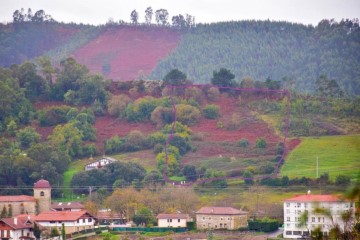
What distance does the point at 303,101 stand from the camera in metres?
88.8

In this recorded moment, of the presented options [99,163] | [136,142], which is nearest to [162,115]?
[136,142]

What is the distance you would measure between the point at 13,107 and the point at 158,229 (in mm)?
34046

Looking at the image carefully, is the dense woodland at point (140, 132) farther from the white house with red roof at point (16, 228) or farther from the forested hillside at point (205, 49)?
the forested hillside at point (205, 49)

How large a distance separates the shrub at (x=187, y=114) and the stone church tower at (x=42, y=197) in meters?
24.3

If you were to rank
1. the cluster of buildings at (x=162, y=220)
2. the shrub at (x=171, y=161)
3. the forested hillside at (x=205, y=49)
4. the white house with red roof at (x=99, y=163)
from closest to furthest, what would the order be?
the cluster of buildings at (x=162, y=220) → the shrub at (x=171, y=161) → the white house with red roof at (x=99, y=163) → the forested hillside at (x=205, y=49)

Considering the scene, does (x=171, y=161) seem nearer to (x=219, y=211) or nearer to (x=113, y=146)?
(x=113, y=146)

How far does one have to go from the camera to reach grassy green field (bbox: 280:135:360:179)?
70.7m

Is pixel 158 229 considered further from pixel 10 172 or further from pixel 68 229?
pixel 10 172

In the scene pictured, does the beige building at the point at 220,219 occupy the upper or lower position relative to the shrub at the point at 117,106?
lower

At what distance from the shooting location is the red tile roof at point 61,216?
193 feet

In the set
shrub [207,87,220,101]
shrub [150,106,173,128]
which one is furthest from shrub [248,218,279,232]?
shrub [207,87,220,101]

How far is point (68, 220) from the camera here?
58562 mm

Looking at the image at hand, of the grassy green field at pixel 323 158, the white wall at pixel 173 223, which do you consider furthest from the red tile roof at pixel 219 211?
the grassy green field at pixel 323 158

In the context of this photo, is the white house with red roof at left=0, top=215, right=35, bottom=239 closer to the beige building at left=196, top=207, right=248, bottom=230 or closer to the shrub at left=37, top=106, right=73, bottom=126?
the beige building at left=196, top=207, right=248, bottom=230
